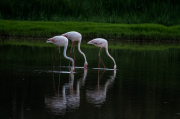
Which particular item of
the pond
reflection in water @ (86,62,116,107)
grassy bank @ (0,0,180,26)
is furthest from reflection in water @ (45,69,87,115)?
grassy bank @ (0,0,180,26)

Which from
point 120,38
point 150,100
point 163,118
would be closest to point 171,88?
point 150,100

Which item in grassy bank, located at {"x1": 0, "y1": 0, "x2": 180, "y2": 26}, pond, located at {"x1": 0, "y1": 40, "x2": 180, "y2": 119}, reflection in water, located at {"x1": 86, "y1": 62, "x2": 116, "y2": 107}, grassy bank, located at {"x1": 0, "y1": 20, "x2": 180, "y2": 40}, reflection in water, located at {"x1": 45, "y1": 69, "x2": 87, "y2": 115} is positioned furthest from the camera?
grassy bank, located at {"x1": 0, "y1": 0, "x2": 180, "y2": 26}

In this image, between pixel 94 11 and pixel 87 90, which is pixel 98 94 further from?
pixel 94 11

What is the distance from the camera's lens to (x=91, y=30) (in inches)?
995

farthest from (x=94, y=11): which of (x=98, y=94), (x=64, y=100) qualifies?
(x=64, y=100)

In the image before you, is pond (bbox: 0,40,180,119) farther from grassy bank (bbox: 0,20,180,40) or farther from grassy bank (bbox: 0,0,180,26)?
grassy bank (bbox: 0,0,180,26)

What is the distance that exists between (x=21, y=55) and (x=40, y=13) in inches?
565

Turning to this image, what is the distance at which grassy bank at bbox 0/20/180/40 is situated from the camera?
24.4 metres

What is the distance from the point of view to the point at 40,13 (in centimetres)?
2894

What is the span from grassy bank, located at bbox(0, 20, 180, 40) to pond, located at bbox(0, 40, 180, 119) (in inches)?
393

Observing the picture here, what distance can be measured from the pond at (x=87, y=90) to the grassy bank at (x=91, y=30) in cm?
999

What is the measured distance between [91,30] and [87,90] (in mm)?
16729

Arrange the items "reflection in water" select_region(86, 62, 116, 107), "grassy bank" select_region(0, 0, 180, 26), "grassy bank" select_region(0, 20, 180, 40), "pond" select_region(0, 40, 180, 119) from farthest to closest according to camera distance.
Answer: "grassy bank" select_region(0, 0, 180, 26) → "grassy bank" select_region(0, 20, 180, 40) → "reflection in water" select_region(86, 62, 116, 107) → "pond" select_region(0, 40, 180, 119)

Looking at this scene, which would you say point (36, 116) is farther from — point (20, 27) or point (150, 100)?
point (20, 27)
